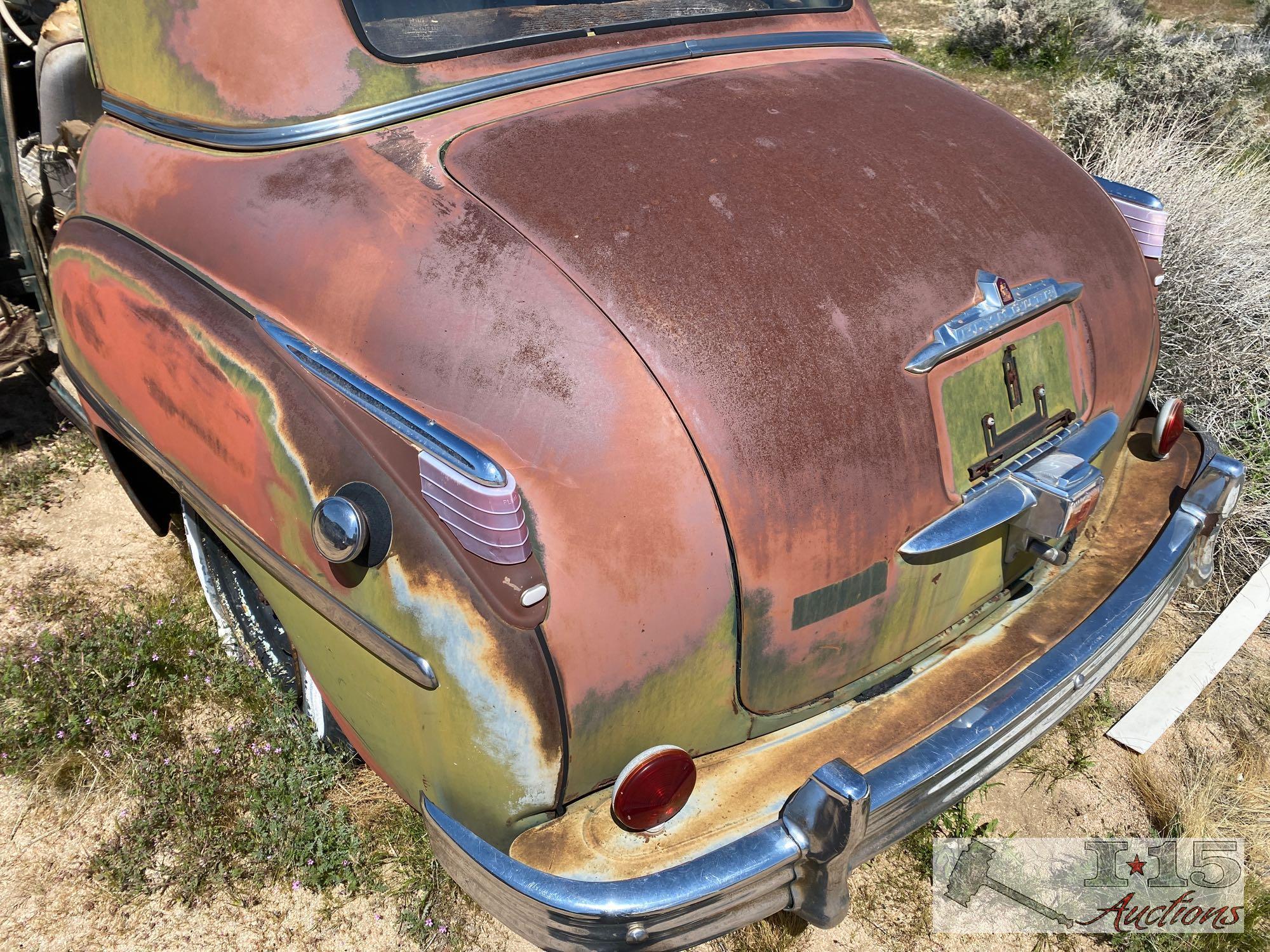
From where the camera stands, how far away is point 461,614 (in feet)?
5.16

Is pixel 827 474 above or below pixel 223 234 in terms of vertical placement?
below

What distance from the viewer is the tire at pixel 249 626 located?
266cm

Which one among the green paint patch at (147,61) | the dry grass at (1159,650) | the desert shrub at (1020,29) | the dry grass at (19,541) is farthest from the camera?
the desert shrub at (1020,29)

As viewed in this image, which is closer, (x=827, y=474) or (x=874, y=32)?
(x=827, y=474)

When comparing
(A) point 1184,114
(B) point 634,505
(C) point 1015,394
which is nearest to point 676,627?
(B) point 634,505

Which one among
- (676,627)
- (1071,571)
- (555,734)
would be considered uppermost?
(676,627)

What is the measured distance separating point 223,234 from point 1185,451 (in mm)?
2665

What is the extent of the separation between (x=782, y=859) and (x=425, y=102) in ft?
5.77

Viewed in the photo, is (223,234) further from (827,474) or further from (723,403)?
(827,474)

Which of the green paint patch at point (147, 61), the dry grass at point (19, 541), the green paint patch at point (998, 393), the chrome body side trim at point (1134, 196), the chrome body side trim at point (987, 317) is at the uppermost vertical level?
the green paint patch at point (147, 61)

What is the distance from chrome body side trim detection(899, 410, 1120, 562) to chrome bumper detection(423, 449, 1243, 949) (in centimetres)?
38

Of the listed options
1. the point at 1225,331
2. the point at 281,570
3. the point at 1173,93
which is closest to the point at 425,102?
the point at 281,570

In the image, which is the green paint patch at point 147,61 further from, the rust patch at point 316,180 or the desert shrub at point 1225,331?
the desert shrub at point 1225,331

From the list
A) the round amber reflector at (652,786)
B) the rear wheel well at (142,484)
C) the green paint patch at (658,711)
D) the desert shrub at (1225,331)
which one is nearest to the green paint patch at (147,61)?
the rear wheel well at (142,484)
